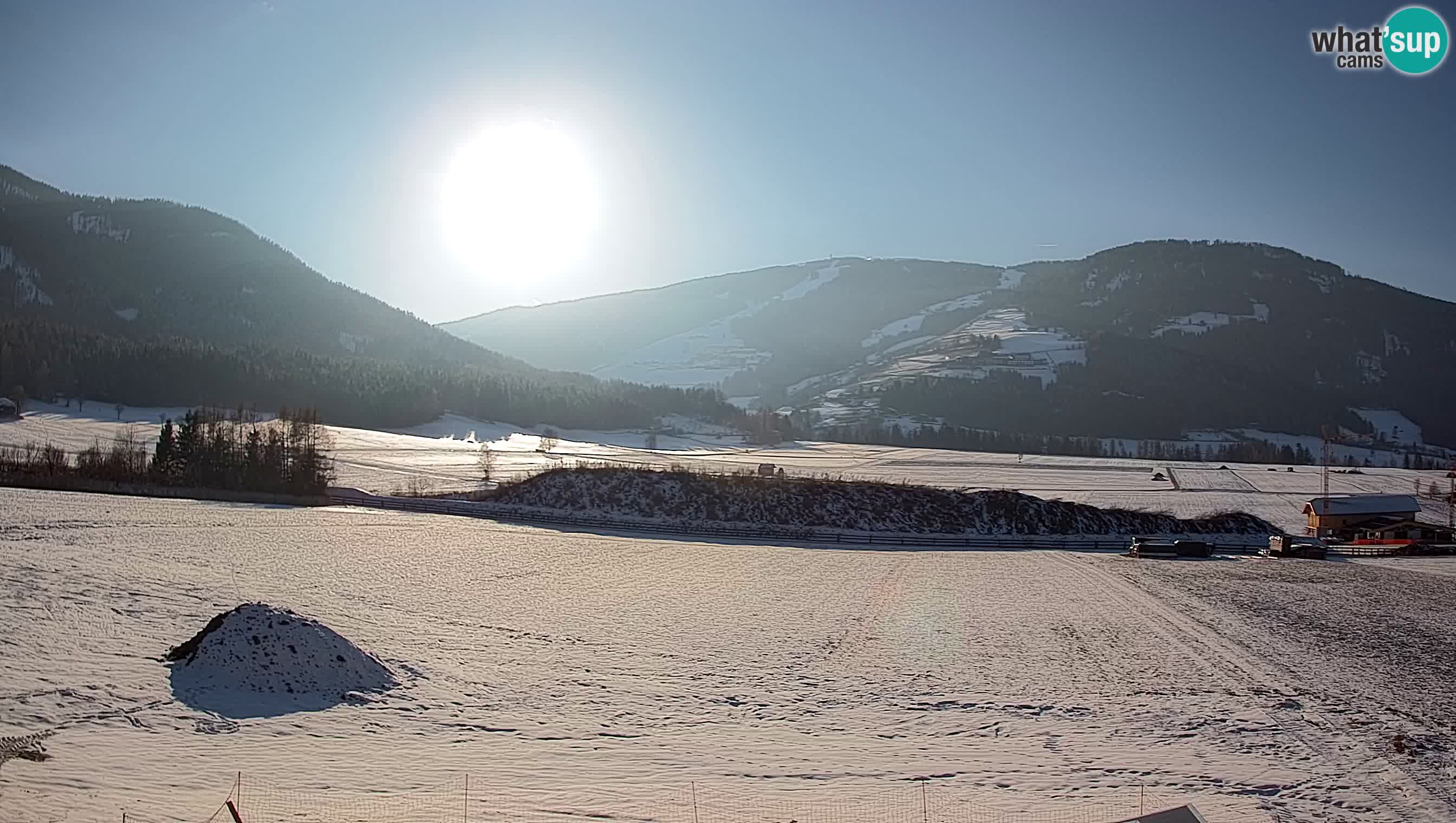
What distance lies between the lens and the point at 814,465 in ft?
355

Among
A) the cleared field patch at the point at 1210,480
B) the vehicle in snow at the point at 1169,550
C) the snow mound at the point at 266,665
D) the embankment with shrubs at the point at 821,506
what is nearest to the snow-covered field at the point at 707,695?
the snow mound at the point at 266,665

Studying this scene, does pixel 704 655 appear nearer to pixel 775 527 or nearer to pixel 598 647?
pixel 598 647

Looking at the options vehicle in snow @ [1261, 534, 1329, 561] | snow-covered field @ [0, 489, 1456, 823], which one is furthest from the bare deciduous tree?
vehicle in snow @ [1261, 534, 1329, 561]

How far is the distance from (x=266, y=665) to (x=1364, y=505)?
80231 mm

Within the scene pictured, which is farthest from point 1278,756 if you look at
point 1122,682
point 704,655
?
point 704,655

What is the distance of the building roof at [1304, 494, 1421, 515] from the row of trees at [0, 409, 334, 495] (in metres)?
78.6

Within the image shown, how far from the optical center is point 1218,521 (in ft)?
218

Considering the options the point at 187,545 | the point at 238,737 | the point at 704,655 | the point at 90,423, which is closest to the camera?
the point at 238,737

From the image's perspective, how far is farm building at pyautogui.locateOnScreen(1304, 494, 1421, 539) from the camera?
2685 inches

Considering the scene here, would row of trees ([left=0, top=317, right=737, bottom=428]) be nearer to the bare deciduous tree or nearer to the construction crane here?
the bare deciduous tree

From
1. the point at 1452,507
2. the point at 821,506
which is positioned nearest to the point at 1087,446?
the point at 1452,507

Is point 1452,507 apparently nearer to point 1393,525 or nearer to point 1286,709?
point 1393,525

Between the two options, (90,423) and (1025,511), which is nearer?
(1025,511)

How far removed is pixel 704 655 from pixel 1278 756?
1396 cm
